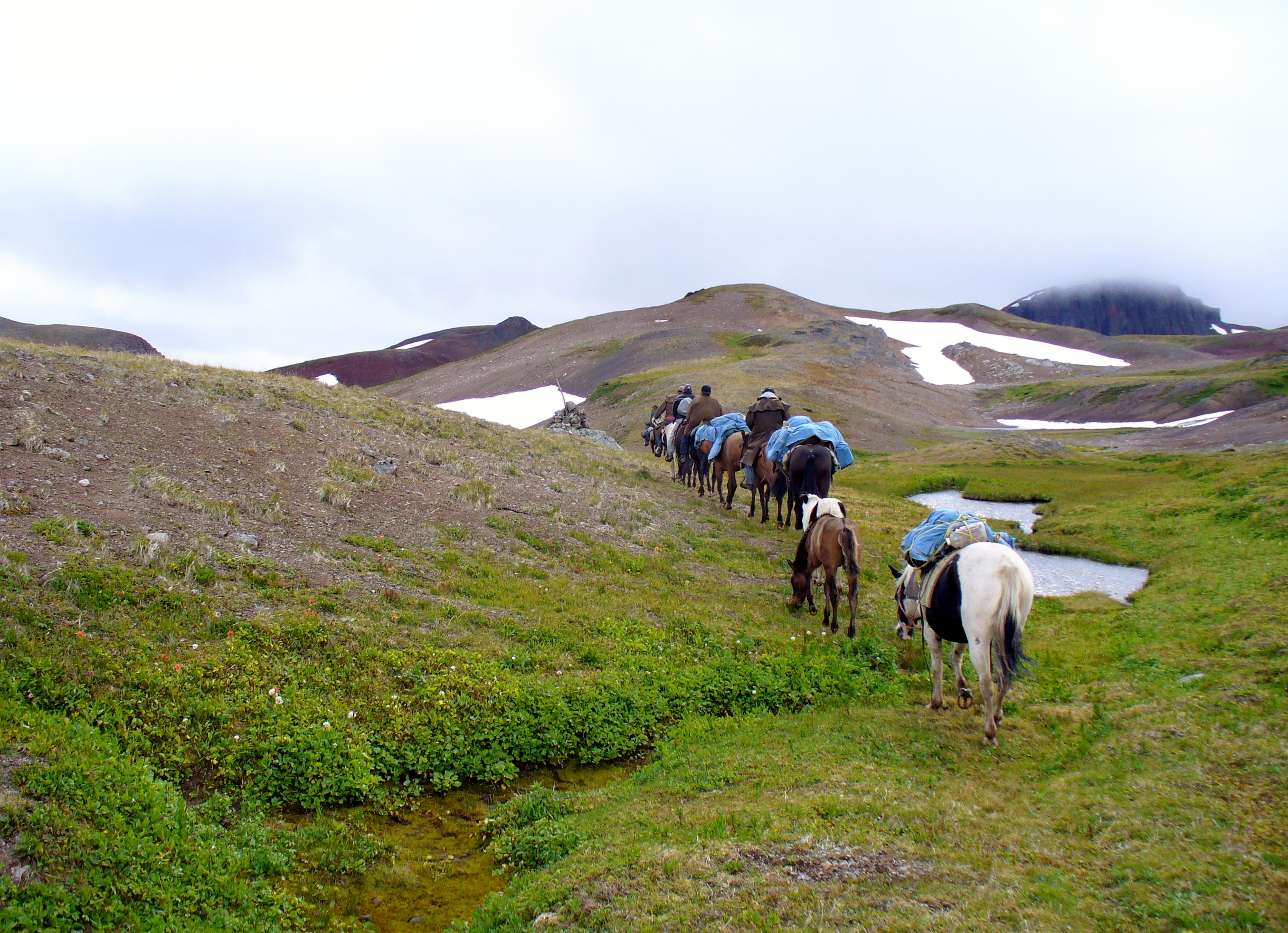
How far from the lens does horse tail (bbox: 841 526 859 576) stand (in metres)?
12.1

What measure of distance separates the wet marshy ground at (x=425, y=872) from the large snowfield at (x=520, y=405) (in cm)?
5430

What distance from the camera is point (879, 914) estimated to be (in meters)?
4.72

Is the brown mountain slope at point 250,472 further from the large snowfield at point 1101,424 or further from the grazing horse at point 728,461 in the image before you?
the large snowfield at point 1101,424

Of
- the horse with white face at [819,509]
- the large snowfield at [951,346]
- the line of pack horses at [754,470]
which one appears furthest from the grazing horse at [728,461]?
the large snowfield at [951,346]

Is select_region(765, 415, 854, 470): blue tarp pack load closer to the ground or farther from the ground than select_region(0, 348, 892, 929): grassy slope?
farther from the ground

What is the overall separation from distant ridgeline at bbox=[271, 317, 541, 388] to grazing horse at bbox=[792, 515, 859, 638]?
88865 mm

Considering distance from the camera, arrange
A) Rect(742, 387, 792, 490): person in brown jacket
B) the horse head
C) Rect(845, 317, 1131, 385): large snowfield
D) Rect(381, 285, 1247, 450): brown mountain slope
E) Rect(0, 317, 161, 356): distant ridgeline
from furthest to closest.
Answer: Rect(845, 317, 1131, 385): large snowfield → Rect(0, 317, 161, 356): distant ridgeline → Rect(381, 285, 1247, 450): brown mountain slope → Rect(742, 387, 792, 490): person in brown jacket → the horse head

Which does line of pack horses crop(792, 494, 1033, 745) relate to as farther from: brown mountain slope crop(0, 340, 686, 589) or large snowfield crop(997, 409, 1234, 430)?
large snowfield crop(997, 409, 1234, 430)

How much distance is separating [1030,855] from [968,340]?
11513cm

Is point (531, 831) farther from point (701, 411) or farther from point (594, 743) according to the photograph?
point (701, 411)

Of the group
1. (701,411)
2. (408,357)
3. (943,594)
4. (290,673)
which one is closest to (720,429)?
(701,411)

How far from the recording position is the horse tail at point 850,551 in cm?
1209

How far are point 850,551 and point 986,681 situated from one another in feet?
13.3

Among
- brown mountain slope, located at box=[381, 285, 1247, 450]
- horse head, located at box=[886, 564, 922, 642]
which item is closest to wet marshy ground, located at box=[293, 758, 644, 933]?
horse head, located at box=[886, 564, 922, 642]
